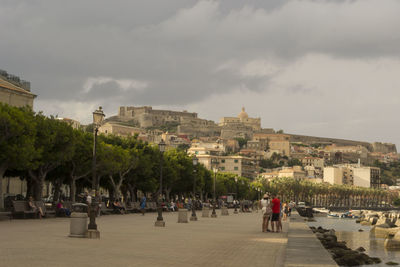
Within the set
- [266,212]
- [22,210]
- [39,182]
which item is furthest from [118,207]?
[266,212]

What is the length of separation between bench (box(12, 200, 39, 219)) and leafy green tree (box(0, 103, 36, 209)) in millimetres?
3541

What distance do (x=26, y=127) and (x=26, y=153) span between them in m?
2.26

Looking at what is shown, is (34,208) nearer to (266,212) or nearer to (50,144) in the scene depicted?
(50,144)

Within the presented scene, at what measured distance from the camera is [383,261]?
87.7 ft

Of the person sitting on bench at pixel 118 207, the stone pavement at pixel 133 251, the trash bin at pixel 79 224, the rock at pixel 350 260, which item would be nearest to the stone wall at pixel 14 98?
the person sitting on bench at pixel 118 207

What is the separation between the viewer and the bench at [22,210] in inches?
1345

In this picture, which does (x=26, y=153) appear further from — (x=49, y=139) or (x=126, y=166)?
(x=126, y=166)

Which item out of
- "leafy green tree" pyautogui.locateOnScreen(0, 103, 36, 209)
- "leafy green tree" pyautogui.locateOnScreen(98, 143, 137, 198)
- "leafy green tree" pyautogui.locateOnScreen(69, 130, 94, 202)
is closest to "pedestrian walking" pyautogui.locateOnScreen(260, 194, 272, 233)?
"leafy green tree" pyautogui.locateOnScreen(0, 103, 36, 209)

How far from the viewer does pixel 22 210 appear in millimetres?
34969

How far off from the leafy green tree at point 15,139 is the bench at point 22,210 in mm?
3541

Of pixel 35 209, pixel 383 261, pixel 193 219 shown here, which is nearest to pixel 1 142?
pixel 35 209

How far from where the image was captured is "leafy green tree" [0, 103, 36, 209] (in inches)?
1470

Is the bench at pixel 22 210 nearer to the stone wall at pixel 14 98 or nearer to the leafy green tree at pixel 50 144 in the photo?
the leafy green tree at pixel 50 144

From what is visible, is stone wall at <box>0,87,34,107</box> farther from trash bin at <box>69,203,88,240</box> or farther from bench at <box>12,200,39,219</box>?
trash bin at <box>69,203,88,240</box>
